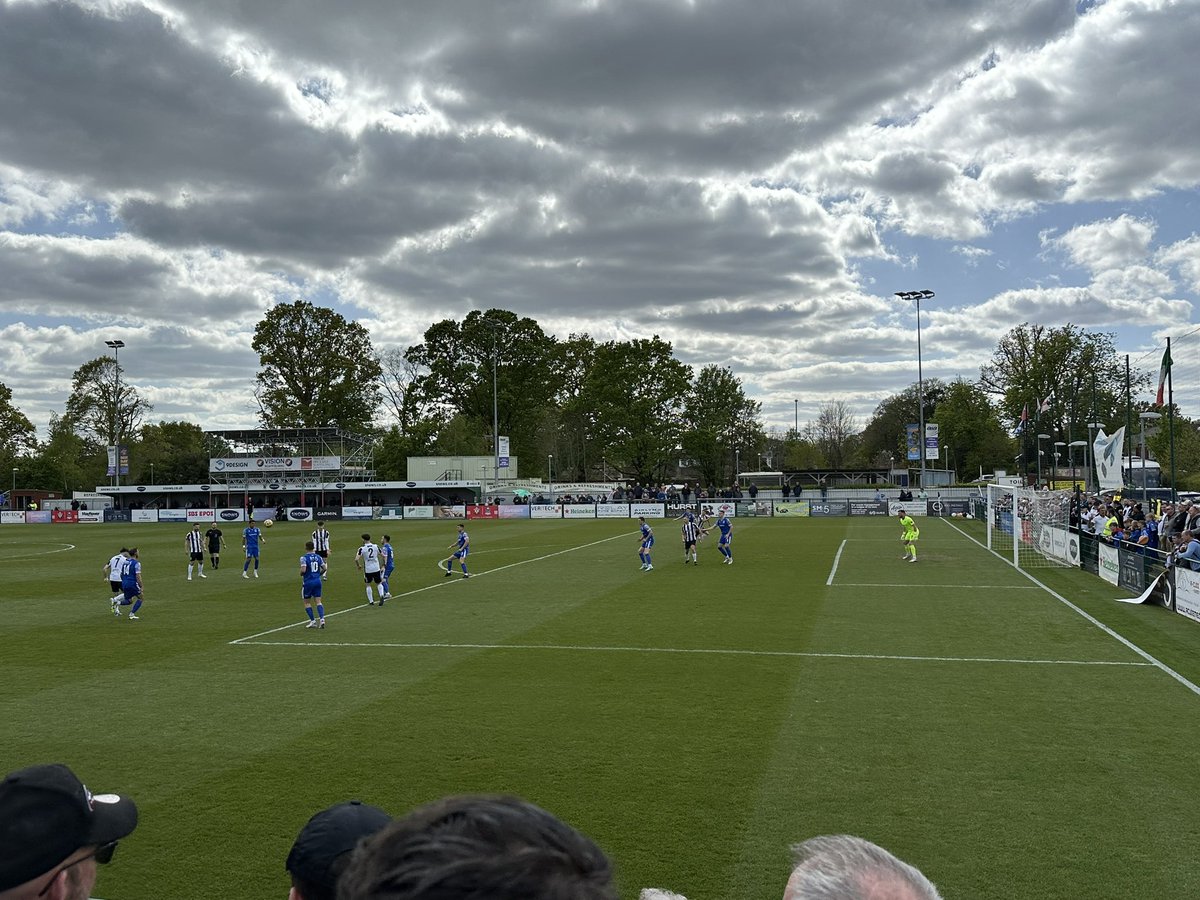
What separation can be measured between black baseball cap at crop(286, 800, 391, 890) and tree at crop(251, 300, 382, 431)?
8421cm

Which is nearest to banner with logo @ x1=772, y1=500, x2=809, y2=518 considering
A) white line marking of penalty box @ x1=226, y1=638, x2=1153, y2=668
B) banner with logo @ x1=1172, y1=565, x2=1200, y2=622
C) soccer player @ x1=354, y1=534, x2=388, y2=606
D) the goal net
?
the goal net

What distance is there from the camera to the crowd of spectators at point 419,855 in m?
1.30

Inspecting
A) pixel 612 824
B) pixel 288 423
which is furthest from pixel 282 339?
pixel 612 824

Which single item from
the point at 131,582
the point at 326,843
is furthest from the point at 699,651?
the point at 326,843

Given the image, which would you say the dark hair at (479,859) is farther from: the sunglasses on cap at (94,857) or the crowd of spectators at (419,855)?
the sunglasses on cap at (94,857)

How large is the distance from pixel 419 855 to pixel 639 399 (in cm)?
8518

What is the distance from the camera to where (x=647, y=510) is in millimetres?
65125

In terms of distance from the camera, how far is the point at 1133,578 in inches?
903

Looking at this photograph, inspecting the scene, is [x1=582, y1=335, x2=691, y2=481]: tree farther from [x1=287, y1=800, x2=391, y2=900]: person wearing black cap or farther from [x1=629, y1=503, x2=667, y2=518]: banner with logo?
[x1=287, y1=800, x2=391, y2=900]: person wearing black cap

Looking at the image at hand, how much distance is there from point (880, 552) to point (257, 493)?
5773cm

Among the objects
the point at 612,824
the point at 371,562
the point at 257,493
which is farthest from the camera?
the point at 257,493

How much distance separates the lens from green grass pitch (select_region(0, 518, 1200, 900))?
7422mm

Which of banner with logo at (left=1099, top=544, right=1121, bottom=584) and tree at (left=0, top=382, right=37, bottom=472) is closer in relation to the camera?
banner with logo at (left=1099, top=544, right=1121, bottom=584)

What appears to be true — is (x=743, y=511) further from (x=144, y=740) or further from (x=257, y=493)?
(x=144, y=740)
